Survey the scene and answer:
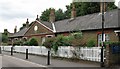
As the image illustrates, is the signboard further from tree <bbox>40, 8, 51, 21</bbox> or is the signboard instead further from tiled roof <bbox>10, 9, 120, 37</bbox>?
tree <bbox>40, 8, 51, 21</bbox>

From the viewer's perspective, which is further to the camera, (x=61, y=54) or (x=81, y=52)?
(x=61, y=54)

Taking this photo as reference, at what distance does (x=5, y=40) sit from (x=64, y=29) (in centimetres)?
2877

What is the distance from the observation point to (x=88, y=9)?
54.0 meters

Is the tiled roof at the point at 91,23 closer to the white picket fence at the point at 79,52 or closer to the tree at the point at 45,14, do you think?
the white picket fence at the point at 79,52

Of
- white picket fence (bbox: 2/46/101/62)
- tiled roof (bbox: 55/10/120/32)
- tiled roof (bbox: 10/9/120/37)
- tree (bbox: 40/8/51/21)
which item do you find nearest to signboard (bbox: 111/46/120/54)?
white picket fence (bbox: 2/46/101/62)

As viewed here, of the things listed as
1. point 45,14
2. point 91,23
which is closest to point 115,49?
point 91,23

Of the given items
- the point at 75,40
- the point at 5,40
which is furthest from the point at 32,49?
the point at 5,40

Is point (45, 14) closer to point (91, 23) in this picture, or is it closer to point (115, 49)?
point (91, 23)

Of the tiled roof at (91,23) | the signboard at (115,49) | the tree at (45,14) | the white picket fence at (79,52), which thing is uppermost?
the tree at (45,14)

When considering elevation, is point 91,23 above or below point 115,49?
above

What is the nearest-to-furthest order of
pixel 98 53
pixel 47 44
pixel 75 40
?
pixel 98 53, pixel 75 40, pixel 47 44

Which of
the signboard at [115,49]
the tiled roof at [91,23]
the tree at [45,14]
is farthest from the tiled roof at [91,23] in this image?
the tree at [45,14]

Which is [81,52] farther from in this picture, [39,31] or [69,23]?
[39,31]

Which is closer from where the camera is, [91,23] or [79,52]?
[79,52]
